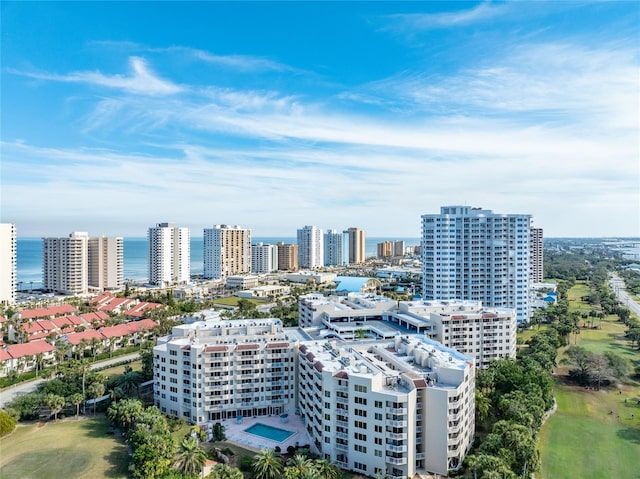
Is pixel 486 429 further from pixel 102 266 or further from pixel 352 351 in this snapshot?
pixel 102 266

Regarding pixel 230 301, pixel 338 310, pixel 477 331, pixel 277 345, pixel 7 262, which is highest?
pixel 7 262

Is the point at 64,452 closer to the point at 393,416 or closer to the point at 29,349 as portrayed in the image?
the point at 393,416

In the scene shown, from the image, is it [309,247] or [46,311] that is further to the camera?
[309,247]

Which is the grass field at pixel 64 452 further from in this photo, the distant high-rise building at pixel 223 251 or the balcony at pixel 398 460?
the distant high-rise building at pixel 223 251

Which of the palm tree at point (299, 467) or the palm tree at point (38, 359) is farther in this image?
the palm tree at point (38, 359)

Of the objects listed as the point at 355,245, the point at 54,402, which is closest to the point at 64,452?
the point at 54,402

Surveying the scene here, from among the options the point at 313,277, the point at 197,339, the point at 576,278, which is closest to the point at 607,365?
the point at 197,339

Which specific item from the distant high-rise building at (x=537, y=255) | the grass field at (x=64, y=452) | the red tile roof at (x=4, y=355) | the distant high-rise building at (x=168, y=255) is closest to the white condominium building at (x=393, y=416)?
the grass field at (x=64, y=452)
